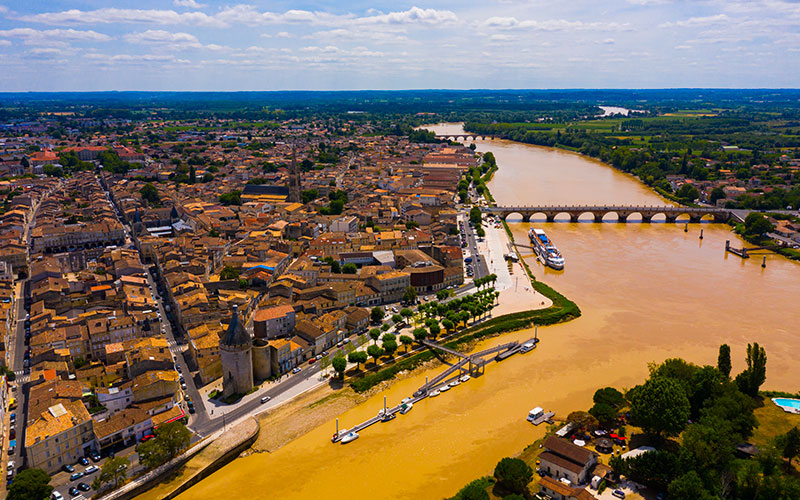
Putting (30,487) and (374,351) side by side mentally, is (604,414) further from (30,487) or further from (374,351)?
(30,487)

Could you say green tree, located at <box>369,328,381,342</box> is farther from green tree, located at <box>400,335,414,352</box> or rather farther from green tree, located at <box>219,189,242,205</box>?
green tree, located at <box>219,189,242,205</box>

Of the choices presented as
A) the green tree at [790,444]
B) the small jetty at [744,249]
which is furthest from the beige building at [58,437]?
the small jetty at [744,249]

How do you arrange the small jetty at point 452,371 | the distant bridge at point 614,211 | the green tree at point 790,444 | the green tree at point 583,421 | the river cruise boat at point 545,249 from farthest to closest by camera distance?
the distant bridge at point 614,211 → the river cruise boat at point 545,249 → the small jetty at point 452,371 → the green tree at point 583,421 → the green tree at point 790,444

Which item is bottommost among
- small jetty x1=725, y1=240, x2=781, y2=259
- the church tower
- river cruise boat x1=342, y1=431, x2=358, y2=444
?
river cruise boat x1=342, y1=431, x2=358, y2=444

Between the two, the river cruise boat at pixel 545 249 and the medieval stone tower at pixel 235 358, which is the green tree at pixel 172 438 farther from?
the river cruise boat at pixel 545 249

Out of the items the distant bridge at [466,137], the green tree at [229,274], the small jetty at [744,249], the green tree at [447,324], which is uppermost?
the distant bridge at [466,137]

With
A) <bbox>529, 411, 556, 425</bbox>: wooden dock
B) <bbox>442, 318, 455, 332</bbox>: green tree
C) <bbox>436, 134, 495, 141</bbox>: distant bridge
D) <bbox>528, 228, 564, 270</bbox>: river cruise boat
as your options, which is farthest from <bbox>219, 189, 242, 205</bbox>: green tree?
<bbox>436, 134, 495, 141</bbox>: distant bridge

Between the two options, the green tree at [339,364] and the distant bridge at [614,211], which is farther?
the distant bridge at [614,211]

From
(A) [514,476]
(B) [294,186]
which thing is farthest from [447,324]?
(B) [294,186]
